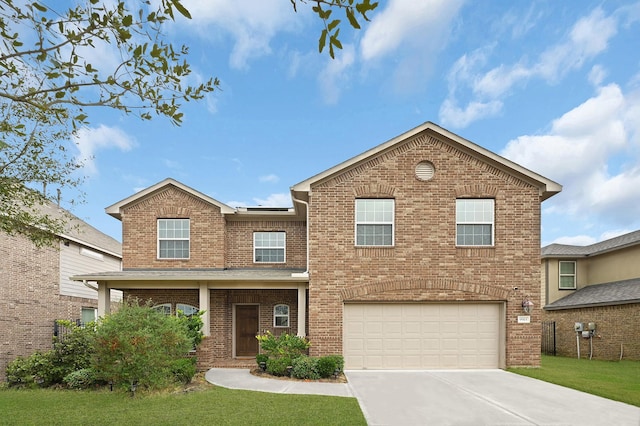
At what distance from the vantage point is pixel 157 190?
49.5ft

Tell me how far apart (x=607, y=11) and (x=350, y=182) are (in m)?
9.35

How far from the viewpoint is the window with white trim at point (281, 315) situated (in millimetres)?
15195

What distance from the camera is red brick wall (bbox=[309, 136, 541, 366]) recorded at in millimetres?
12594

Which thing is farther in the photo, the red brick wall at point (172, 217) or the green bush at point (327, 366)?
the red brick wall at point (172, 217)

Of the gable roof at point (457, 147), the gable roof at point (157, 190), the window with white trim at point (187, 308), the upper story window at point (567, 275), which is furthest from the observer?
the upper story window at point (567, 275)

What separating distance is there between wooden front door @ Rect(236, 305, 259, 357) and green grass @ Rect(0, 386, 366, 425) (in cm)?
538

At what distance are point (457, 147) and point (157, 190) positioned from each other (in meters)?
10.9

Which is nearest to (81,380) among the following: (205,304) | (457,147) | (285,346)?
(205,304)

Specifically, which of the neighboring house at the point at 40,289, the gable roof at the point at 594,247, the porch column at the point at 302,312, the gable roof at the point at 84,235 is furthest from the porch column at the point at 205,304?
the gable roof at the point at 594,247

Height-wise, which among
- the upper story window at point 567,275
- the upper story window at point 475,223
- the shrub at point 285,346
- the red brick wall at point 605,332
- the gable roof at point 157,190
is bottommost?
the red brick wall at point 605,332

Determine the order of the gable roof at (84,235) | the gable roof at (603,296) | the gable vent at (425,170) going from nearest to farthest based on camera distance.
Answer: the gable vent at (425,170) → the gable roof at (603,296) → the gable roof at (84,235)

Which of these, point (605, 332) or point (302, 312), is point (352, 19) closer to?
point (302, 312)

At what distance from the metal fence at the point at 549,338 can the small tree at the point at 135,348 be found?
61.3ft

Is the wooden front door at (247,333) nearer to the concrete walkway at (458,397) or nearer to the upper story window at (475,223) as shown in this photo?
the concrete walkway at (458,397)
